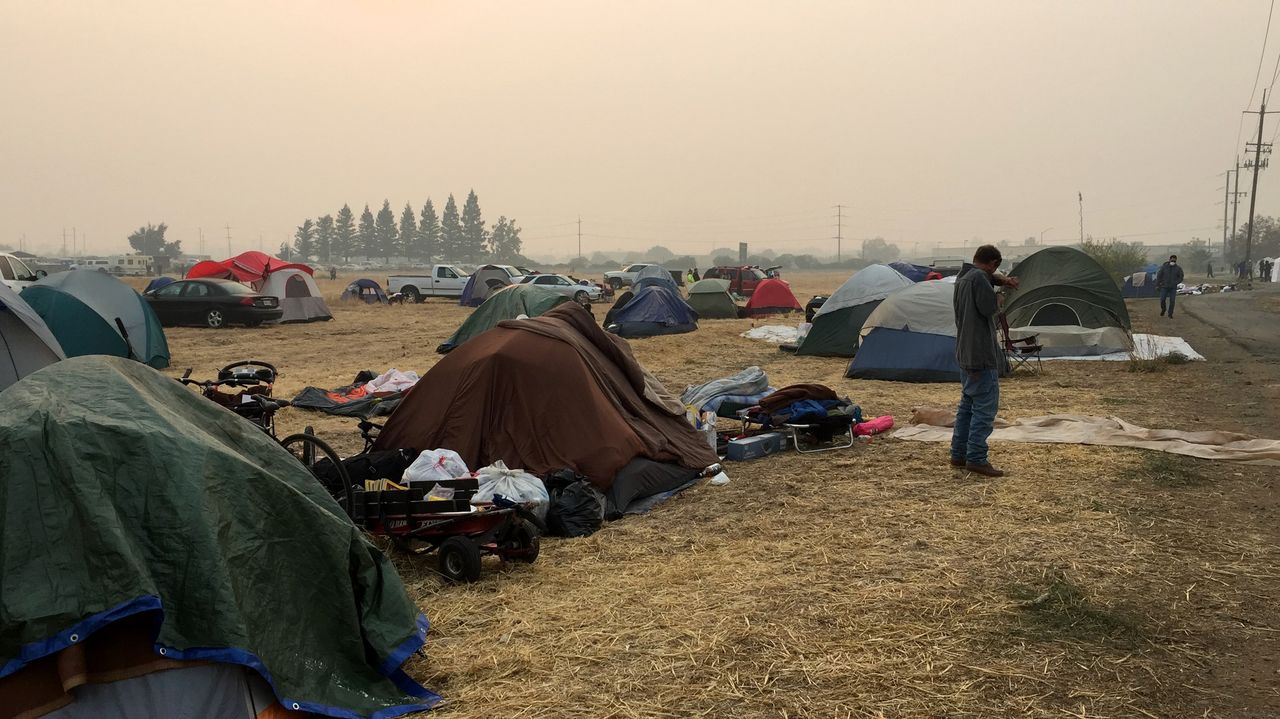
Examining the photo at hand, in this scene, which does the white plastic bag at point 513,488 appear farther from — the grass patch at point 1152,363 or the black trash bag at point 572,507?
the grass patch at point 1152,363

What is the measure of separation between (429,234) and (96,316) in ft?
462

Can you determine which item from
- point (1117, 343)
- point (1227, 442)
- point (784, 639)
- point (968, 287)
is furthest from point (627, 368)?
point (1117, 343)

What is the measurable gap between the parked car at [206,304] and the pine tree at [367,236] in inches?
5301

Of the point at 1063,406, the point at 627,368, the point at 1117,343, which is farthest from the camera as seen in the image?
the point at 1117,343

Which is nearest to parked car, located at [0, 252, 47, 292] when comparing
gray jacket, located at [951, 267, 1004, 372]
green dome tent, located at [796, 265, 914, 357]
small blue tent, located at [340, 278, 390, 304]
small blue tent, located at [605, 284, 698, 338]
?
small blue tent, located at [605, 284, 698, 338]

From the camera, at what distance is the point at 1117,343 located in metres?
17.6

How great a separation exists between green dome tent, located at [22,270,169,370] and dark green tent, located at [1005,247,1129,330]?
1579 centimetres

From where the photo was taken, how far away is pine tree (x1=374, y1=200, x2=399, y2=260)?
15338cm

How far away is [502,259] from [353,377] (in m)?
150

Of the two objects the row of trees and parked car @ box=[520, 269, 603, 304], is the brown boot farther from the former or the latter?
the row of trees

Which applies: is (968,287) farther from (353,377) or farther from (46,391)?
(353,377)

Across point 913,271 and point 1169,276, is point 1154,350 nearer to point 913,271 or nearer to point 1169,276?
point 1169,276

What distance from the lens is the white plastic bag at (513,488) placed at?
6.86 meters

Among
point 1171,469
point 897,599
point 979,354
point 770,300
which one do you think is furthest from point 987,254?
point 770,300
